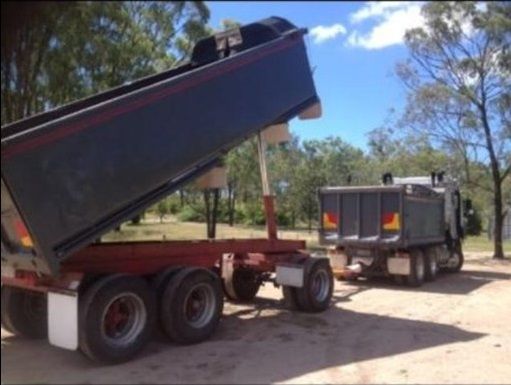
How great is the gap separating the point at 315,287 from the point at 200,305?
3.48 metres

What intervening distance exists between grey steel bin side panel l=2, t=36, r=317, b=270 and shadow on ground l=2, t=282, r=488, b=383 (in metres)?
1.48

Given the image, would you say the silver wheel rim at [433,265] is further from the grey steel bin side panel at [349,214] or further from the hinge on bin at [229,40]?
the hinge on bin at [229,40]

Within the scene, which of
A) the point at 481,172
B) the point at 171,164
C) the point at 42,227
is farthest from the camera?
the point at 481,172

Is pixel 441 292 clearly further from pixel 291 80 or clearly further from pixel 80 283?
pixel 80 283

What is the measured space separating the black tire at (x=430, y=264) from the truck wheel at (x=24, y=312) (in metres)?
11.5

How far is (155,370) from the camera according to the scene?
8789mm

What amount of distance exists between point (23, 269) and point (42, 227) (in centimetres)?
93

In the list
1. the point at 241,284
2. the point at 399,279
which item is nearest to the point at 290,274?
the point at 241,284

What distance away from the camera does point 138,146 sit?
977 centimetres

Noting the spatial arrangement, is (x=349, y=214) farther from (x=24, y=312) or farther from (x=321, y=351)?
(x=24, y=312)

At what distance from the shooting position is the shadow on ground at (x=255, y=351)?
8.52 meters

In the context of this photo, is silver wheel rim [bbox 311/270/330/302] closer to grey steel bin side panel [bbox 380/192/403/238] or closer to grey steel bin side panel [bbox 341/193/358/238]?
grey steel bin side panel [bbox 380/192/403/238]

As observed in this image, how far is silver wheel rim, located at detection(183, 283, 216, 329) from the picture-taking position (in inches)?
410

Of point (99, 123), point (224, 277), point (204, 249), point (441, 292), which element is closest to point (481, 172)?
point (441, 292)
